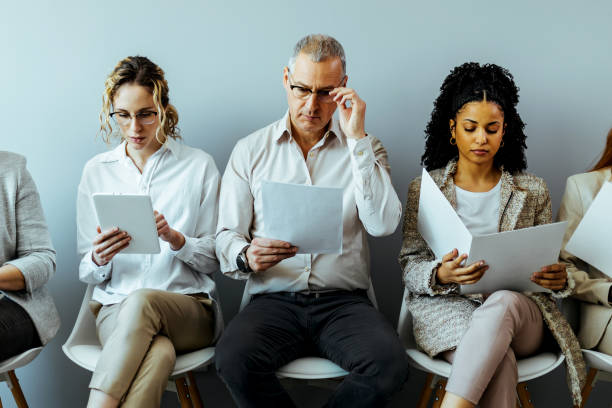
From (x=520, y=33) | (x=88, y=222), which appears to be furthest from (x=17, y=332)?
(x=520, y=33)

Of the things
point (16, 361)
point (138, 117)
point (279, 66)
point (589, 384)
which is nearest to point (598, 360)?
point (589, 384)

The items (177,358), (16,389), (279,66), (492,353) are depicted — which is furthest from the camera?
(279,66)

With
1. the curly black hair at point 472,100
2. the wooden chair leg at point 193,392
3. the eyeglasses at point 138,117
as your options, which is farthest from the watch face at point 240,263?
the curly black hair at point 472,100

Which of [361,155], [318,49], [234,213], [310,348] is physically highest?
[318,49]

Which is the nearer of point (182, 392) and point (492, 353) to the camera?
point (492, 353)

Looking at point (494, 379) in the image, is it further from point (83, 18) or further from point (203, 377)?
point (83, 18)

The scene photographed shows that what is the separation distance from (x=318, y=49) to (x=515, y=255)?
86 cm

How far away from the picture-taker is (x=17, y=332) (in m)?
1.83

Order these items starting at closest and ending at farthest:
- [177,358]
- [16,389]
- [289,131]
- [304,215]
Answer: [304,215] < [177,358] < [16,389] < [289,131]

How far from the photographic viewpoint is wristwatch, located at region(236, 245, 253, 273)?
1837 millimetres

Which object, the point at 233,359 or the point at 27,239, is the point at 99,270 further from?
the point at 233,359

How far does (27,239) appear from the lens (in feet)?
6.55

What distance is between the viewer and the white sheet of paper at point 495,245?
1635 millimetres

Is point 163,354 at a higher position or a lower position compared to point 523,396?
higher
